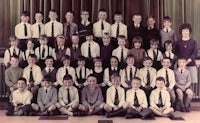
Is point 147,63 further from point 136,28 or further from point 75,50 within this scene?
point 75,50

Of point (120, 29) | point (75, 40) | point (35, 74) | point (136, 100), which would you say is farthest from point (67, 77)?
point (120, 29)

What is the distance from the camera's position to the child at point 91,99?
24.5 feet

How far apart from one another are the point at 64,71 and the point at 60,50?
0.45m

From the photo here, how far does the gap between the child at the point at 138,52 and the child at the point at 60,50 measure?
98 centimetres

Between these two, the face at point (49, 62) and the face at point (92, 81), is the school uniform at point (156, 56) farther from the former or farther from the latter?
the face at point (49, 62)

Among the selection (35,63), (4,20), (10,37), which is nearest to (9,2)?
(4,20)

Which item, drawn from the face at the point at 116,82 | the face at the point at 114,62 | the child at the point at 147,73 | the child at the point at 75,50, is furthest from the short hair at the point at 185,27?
the child at the point at 75,50

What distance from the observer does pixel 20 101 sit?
7496 mm

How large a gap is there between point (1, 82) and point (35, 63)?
89 cm

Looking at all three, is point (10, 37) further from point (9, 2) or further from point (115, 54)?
point (115, 54)

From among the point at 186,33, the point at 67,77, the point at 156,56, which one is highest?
the point at 186,33

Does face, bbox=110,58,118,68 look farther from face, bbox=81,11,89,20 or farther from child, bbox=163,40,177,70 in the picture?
face, bbox=81,11,89,20

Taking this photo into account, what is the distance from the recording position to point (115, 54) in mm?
8156

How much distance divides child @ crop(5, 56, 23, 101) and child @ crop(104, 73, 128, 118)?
1.45 metres
